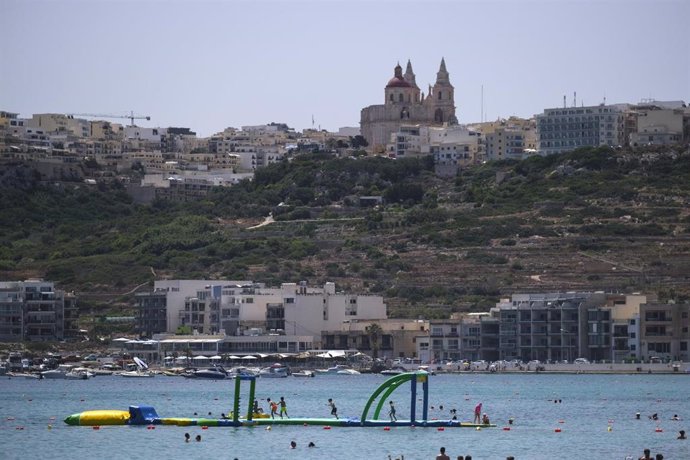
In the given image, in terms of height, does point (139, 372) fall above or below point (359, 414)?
above

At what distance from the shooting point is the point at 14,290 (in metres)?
166

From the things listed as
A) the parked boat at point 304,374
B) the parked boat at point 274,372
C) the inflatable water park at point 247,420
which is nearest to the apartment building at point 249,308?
the parked boat at point 304,374

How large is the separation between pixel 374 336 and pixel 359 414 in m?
53.4

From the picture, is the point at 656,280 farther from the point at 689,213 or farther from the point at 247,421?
the point at 247,421

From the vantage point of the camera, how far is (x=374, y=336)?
15562 centimetres

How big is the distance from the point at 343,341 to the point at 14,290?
29.0 m

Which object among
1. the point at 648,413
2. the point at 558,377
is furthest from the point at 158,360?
the point at 648,413

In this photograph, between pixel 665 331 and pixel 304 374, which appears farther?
pixel 304 374

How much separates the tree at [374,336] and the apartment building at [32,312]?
2759 cm

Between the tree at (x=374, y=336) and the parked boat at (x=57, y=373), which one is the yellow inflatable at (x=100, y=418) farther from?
the tree at (x=374, y=336)

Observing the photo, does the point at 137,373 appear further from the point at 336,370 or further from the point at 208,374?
the point at 336,370

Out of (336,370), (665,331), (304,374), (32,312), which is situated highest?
(32,312)

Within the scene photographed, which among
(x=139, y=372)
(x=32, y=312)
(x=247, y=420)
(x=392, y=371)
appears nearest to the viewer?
(x=247, y=420)

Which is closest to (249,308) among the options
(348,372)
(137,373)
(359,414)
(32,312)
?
(348,372)
